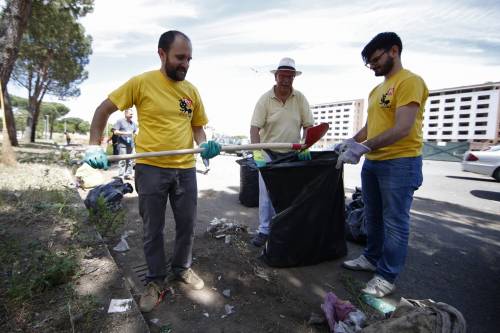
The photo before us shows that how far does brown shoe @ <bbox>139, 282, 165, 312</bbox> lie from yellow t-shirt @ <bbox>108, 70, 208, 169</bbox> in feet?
2.96

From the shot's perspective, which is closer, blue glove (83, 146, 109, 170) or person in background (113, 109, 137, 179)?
blue glove (83, 146, 109, 170)

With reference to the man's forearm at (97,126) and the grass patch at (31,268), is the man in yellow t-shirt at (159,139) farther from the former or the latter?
the grass patch at (31,268)

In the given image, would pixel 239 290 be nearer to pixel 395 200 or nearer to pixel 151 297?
pixel 151 297

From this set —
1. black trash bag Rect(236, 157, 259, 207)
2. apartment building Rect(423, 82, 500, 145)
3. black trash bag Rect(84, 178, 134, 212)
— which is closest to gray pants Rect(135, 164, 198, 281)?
black trash bag Rect(84, 178, 134, 212)

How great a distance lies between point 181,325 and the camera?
72.6 inches

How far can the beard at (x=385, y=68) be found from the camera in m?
2.15

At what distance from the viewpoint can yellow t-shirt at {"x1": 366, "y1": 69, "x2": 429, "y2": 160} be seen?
6.52ft

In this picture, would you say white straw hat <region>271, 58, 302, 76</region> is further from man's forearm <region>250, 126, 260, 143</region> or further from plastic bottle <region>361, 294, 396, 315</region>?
plastic bottle <region>361, 294, 396, 315</region>

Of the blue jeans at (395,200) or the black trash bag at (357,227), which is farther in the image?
the black trash bag at (357,227)

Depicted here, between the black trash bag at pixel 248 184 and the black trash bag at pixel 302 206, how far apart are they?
80.5 inches

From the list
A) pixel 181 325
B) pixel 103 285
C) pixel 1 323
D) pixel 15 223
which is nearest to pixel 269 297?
pixel 181 325

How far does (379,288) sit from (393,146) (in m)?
1.11

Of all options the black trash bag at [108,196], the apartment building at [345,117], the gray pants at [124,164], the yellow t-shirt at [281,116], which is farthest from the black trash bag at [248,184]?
the apartment building at [345,117]

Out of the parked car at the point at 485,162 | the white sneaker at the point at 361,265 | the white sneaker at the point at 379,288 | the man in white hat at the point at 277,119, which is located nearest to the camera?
the white sneaker at the point at 379,288
